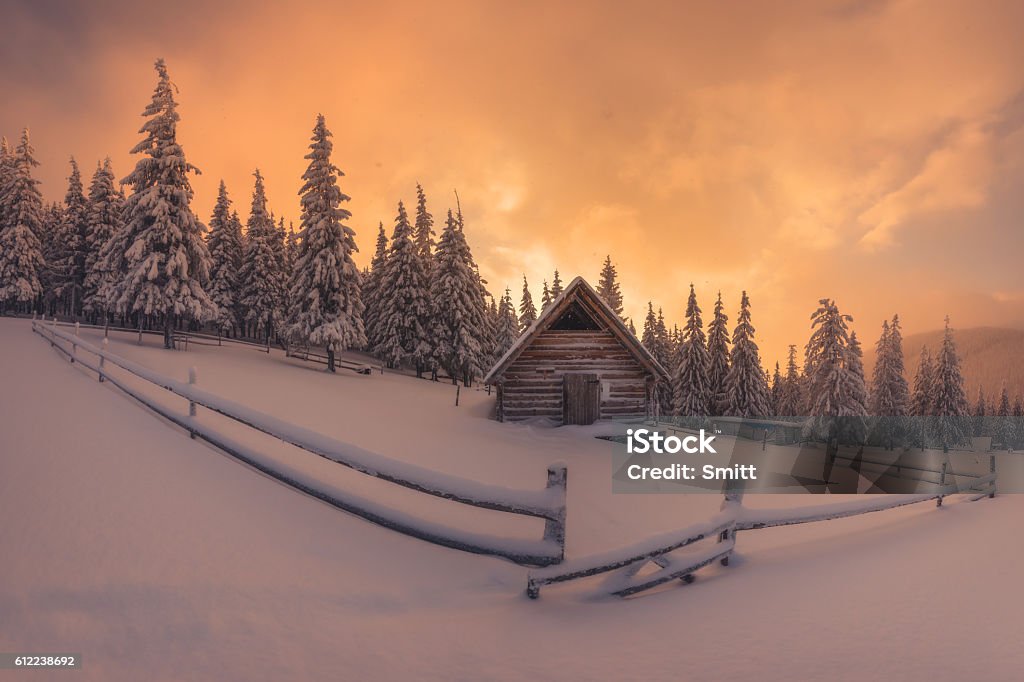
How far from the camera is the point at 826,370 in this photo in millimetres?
33688

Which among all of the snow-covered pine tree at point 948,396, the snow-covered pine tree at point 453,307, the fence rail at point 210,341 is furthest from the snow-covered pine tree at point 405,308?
the snow-covered pine tree at point 948,396

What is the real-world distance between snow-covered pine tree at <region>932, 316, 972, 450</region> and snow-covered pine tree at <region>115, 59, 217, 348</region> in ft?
207

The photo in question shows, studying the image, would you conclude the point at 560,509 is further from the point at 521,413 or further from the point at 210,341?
the point at 210,341

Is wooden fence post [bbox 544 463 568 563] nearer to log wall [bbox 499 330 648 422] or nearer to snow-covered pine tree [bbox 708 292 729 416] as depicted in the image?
log wall [bbox 499 330 648 422]

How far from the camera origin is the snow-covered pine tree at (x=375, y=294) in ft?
151

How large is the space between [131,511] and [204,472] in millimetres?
1602

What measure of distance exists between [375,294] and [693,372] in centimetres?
3203

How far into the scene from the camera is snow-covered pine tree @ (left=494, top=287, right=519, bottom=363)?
58.7 metres

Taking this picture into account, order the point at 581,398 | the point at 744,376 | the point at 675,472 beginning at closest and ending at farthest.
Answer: the point at 675,472
the point at 581,398
the point at 744,376

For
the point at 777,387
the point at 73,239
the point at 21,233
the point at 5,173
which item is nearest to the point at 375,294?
the point at 73,239

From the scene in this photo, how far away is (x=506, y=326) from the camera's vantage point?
6097 centimetres

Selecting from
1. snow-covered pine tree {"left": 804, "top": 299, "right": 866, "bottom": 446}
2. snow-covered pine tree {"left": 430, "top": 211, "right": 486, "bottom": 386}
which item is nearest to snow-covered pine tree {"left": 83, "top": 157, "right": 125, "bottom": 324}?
snow-covered pine tree {"left": 430, "top": 211, "right": 486, "bottom": 386}

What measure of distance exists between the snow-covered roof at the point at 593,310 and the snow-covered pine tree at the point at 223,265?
43.3m

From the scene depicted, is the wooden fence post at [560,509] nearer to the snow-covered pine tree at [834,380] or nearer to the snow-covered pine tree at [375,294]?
the snow-covered pine tree at [834,380]
